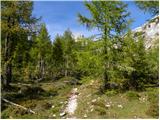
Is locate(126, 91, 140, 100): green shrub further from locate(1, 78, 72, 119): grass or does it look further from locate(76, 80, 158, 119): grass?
locate(1, 78, 72, 119): grass

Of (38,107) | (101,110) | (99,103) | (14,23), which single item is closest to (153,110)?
(101,110)

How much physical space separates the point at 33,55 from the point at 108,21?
3322 cm

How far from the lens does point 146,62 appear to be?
3147 cm

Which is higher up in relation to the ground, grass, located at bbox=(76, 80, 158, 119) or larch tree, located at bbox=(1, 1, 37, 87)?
larch tree, located at bbox=(1, 1, 37, 87)

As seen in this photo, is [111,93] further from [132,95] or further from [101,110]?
[101,110]

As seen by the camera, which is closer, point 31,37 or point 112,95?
point 112,95

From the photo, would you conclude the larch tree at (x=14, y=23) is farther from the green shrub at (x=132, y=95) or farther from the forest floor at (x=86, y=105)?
the green shrub at (x=132, y=95)

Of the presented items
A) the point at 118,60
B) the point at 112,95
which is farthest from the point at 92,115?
the point at 118,60

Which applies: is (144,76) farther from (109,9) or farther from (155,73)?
(109,9)

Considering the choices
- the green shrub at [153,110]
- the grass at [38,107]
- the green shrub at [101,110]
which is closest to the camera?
the green shrub at [153,110]

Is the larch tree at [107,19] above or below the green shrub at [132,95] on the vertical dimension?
above

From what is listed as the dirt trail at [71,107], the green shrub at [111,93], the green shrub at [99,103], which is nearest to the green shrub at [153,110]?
the green shrub at [99,103]

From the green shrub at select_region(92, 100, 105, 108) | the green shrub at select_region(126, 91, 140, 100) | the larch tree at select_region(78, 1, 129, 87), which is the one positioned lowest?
the green shrub at select_region(92, 100, 105, 108)

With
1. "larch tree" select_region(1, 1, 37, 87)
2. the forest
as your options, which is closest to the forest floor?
the forest
